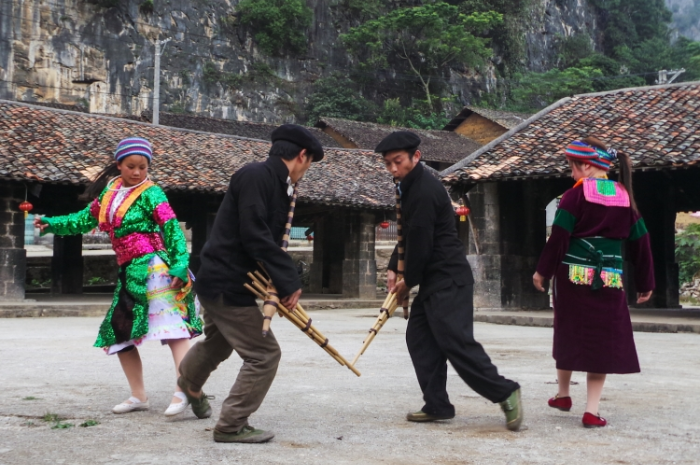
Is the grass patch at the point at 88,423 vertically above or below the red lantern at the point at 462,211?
below

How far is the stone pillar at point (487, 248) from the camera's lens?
53.5 feet

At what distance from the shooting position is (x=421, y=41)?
155ft

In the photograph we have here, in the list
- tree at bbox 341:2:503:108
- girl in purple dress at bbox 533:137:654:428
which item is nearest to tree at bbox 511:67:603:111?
tree at bbox 341:2:503:108

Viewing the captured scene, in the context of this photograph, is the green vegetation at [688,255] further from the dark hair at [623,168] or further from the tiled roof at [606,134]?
the dark hair at [623,168]

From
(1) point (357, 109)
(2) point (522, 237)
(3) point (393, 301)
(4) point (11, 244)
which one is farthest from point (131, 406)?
(1) point (357, 109)

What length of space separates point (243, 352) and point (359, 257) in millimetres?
18312

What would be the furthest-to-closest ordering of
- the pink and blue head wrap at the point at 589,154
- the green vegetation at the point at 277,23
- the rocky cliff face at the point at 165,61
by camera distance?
the green vegetation at the point at 277,23, the rocky cliff face at the point at 165,61, the pink and blue head wrap at the point at 589,154

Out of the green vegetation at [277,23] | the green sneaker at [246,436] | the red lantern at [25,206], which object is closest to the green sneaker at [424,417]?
the green sneaker at [246,436]

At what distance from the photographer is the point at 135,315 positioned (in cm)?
489

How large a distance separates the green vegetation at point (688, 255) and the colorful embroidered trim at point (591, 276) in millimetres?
24759

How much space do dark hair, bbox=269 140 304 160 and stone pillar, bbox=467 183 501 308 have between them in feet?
40.1

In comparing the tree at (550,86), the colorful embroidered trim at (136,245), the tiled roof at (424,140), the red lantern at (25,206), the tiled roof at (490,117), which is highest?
the tree at (550,86)

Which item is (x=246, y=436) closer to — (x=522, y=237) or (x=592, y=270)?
(x=592, y=270)

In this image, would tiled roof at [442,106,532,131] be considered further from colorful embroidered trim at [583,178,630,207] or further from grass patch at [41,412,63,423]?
grass patch at [41,412,63,423]
